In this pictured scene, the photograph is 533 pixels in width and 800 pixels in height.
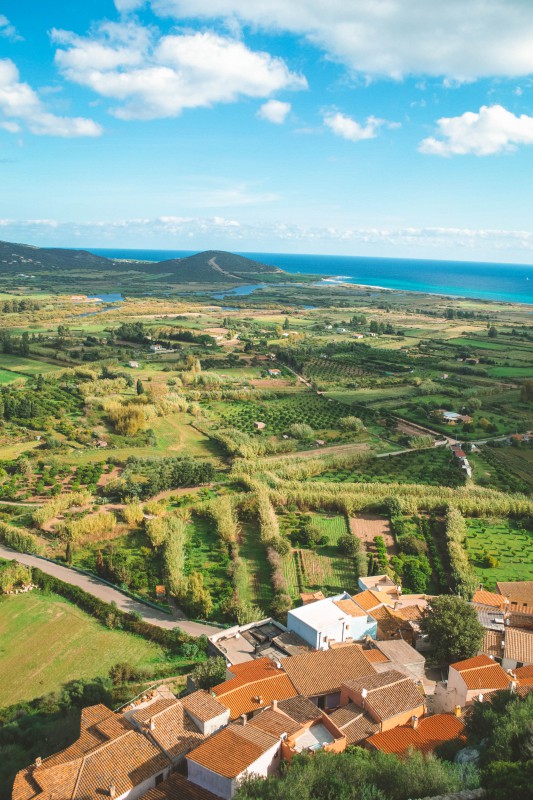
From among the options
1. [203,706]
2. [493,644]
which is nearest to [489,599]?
[493,644]

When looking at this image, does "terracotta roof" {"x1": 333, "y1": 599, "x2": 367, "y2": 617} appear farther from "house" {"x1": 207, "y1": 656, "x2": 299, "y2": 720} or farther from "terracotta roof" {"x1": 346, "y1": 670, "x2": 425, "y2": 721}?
"house" {"x1": 207, "y1": 656, "x2": 299, "y2": 720}

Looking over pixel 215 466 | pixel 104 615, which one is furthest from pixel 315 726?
pixel 215 466

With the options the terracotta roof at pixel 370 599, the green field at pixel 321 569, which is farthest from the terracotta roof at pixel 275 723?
the green field at pixel 321 569

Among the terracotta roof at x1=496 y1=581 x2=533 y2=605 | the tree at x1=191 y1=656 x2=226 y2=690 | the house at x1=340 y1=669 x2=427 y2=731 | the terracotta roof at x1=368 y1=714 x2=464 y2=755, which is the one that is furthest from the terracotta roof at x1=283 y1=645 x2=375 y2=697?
the terracotta roof at x1=496 y1=581 x2=533 y2=605

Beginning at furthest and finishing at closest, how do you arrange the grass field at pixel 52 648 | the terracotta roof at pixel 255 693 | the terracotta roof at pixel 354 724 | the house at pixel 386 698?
the grass field at pixel 52 648 → the terracotta roof at pixel 255 693 → the house at pixel 386 698 → the terracotta roof at pixel 354 724

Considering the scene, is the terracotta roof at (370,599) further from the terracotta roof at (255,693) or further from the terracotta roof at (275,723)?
the terracotta roof at (275,723)

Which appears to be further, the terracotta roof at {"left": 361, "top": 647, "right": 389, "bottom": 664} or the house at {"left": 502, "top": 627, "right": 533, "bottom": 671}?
the house at {"left": 502, "top": 627, "right": 533, "bottom": 671}
